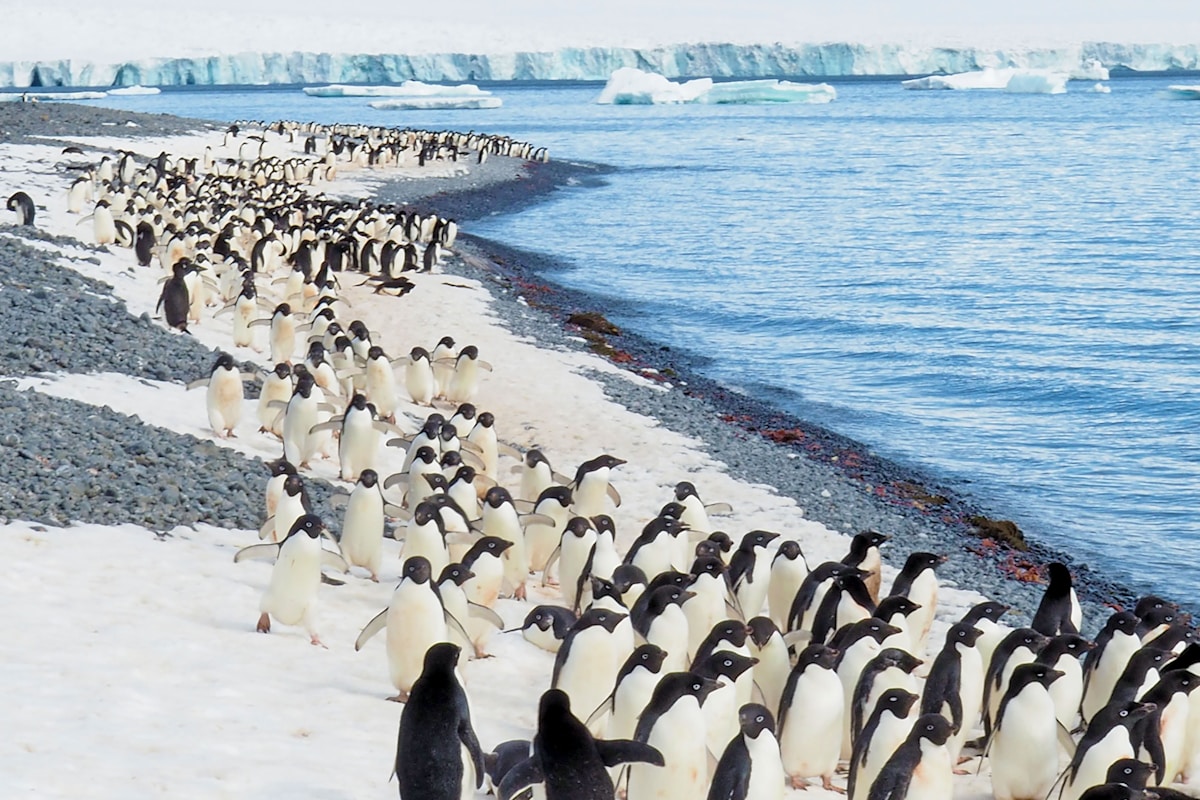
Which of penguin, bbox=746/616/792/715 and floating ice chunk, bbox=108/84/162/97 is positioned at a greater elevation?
floating ice chunk, bbox=108/84/162/97

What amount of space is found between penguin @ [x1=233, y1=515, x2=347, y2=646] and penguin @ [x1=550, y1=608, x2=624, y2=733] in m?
1.43

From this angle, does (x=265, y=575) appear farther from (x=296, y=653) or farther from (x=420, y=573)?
(x=420, y=573)

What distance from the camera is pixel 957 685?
6.45 metres

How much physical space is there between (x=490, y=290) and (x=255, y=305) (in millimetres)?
8105

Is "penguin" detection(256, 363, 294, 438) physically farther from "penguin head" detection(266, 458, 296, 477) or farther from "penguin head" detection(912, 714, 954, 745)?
"penguin head" detection(912, 714, 954, 745)

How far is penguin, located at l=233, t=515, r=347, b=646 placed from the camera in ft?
23.0

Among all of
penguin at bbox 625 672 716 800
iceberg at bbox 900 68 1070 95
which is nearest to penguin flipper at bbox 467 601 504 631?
penguin at bbox 625 672 716 800

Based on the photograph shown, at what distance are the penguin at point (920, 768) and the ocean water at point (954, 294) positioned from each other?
22.6 ft

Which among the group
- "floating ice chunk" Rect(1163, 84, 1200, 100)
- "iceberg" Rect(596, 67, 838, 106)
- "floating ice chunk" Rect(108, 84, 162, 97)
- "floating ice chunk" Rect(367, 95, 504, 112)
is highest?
"floating ice chunk" Rect(1163, 84, 1200, 100)

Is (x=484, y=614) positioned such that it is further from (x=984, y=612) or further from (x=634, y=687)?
(x=984, y=612)

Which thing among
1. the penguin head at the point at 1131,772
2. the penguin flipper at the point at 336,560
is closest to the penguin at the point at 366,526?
the penguin flipper at the point at 336,560

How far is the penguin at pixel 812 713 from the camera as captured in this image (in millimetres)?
6145

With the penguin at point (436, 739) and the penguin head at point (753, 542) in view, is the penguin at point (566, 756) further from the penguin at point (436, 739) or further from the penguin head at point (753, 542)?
the penguin head at point (753, 542)

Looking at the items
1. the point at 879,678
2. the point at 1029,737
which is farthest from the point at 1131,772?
the point at 879,678
